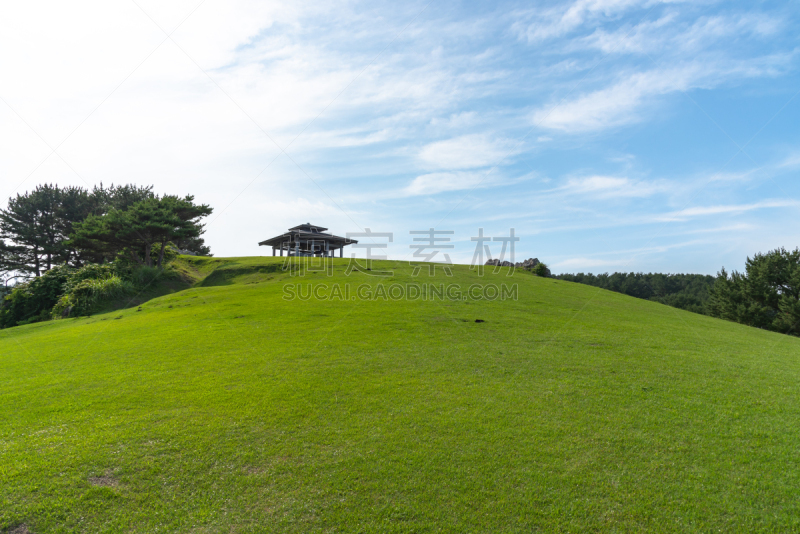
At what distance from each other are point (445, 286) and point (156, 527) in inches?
805

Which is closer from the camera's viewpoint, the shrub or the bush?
the bush

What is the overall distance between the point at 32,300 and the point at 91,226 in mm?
9592

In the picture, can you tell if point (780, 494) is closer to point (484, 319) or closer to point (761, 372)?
point (761, 372)

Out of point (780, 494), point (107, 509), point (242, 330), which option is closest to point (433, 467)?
point (107, 509)

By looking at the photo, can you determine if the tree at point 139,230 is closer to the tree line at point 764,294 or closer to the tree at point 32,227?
the tree at point 32,227

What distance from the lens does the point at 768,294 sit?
4228 centimetres

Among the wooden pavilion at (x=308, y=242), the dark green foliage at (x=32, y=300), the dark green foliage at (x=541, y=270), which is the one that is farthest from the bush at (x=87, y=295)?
the dark green foliage at (x=541, y=270)

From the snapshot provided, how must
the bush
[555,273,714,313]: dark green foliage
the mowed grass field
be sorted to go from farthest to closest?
[555,273,714,313]: dark green foliage, the bush, the mowed grass field

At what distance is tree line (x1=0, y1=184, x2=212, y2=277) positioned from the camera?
3275 cm

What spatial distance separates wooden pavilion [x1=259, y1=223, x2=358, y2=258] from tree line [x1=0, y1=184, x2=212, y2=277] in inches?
367

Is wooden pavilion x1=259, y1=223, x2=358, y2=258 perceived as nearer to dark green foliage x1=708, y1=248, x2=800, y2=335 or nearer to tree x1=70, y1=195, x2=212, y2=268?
tree x1=70, y1=195, x2=212, y2=268

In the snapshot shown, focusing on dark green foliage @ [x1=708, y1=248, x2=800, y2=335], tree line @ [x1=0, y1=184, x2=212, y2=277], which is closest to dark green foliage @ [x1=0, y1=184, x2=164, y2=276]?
tree line @ [x1=0, y1=184, x2=212, y2=277]

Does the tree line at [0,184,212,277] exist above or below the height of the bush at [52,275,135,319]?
above

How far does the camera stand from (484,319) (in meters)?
15.3
